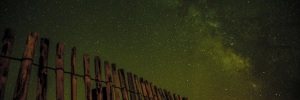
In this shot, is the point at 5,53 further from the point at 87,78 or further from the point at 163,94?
the point at 163,94

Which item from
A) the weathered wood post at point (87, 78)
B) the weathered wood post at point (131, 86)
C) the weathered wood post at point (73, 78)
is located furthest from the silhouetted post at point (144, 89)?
the weathered wood post at point (73, 78)

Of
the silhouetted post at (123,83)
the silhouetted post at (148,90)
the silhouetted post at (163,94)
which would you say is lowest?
the silhouetted post at (163,94)

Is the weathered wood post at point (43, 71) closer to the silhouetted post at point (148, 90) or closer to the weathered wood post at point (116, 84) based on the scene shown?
the weathered wood post at point (116, 84)

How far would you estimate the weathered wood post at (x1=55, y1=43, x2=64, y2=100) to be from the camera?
133 inches

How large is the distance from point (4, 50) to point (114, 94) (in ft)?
5.98

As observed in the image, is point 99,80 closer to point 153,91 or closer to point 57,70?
point 57,70

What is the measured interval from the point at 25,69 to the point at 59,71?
1.60 feet

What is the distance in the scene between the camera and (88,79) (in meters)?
3.91

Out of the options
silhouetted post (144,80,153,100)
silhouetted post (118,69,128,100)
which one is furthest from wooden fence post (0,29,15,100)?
silhouetted post (144,80,153,100)

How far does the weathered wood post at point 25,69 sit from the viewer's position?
9.66ft

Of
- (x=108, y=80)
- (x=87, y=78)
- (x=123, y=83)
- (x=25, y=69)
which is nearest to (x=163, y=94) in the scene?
(x=123, y=83)

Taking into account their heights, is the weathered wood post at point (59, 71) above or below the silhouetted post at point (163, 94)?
above

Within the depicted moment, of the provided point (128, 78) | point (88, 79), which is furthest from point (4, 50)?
point (128, 78)

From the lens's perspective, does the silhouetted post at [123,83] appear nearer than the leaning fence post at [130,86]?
Yes
